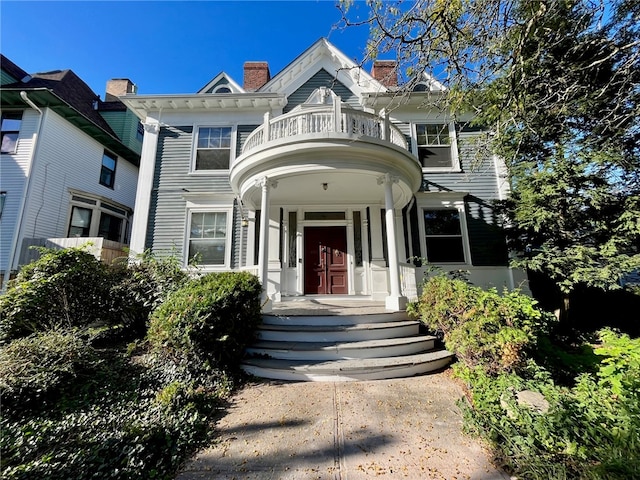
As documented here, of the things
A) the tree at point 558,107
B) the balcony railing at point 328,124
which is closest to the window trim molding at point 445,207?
the tree at point 558,107

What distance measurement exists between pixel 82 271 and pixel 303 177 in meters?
4.95

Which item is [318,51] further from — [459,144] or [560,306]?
[560,306]

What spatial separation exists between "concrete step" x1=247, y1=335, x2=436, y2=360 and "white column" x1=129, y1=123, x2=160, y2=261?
19.5ft

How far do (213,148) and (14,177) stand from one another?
7.06 m

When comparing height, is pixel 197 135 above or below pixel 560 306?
above

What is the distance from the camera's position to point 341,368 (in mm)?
4133

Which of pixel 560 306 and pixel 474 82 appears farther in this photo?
pixel 560 306

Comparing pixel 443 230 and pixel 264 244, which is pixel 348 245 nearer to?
pixel 264 244

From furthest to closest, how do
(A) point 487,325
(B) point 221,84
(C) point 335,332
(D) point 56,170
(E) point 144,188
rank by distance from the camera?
1. (D) point 56,170
2. (B) point 221,84
3. (E) point 144,188
4. (C) point 335,332
5. (A) point 487,325

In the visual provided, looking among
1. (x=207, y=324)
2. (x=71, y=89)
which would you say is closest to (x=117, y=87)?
(x=71, y=89)

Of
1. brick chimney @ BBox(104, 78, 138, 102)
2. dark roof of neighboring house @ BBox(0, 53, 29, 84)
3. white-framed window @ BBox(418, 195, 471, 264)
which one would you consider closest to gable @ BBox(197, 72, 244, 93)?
white-framed window @ BBox(418, 195, 471, 264)

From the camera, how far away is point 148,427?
271 centimetres

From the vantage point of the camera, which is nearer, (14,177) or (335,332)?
(335,332)

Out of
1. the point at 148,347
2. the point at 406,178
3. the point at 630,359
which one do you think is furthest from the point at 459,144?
→ the point at 148,347
